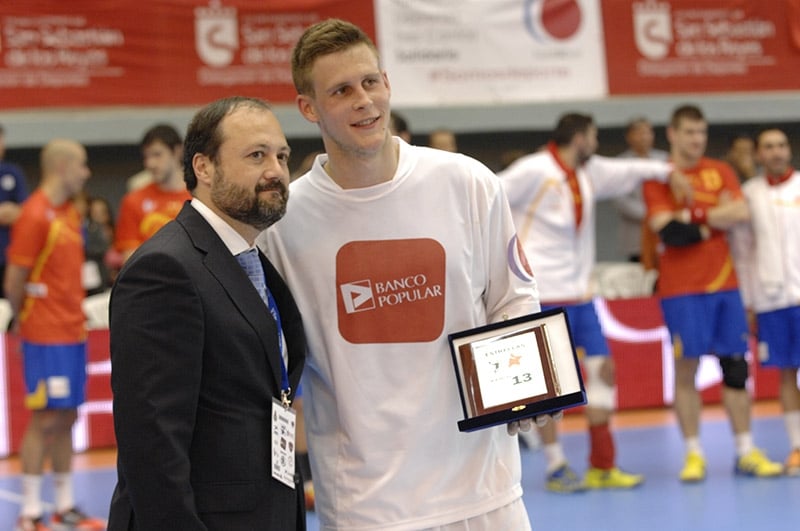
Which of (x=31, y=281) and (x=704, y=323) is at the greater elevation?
(x=31, y=281)

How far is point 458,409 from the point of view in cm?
296

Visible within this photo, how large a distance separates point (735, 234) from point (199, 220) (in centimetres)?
547

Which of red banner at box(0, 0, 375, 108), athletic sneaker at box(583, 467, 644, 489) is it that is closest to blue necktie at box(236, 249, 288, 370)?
athletic sneaker at box(583, 467, 644, 489)

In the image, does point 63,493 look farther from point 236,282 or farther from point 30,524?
point 236,282

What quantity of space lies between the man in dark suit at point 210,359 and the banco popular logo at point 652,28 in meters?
9.74

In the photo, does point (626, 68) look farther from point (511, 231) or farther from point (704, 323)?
point (511, 231)

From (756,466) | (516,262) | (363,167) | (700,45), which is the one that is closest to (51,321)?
(363,167)

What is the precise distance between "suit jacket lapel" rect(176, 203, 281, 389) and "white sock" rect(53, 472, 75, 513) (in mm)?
4345

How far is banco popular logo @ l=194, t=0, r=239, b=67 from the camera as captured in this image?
441 inches

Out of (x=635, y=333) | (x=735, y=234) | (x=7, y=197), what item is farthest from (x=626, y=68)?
(x=7, y=197)

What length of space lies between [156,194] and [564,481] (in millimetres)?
3172

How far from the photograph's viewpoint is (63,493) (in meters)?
6.55

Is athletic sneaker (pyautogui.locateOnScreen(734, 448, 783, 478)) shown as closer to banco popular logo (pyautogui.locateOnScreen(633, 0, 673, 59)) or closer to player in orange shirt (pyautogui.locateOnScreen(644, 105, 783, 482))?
player in orange shirt (pyautogui.locateOnScreen(644, 105, 783, 482))

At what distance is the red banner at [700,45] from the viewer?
1186cm
